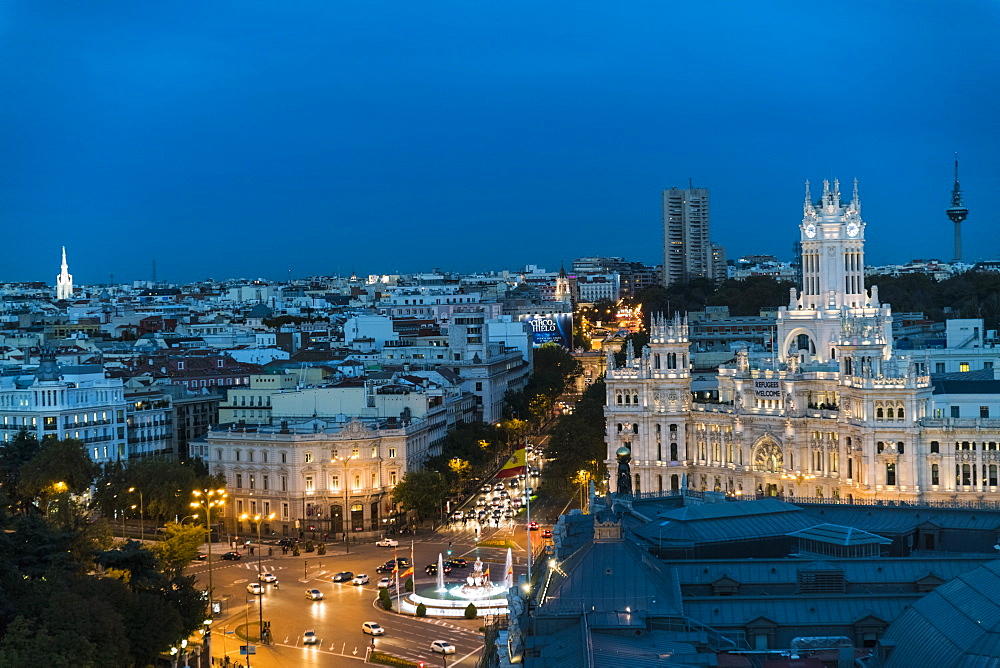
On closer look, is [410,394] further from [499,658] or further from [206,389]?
[499,658]

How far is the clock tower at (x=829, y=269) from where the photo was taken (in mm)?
124312

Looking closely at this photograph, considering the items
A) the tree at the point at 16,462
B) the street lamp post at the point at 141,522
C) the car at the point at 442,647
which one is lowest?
the car at the point at 442,647

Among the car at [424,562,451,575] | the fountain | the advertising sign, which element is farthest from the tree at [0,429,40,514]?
the advertising sign

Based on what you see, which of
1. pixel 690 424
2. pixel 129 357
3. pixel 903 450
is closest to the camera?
pixel 903 450

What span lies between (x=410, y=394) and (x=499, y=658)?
263 feet

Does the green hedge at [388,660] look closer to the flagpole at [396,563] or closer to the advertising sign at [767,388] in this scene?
the flagpole at [396,563]

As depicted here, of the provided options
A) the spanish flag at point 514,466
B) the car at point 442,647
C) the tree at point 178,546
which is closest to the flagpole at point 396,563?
the car at point 442,647

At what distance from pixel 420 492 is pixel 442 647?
37.5 metres

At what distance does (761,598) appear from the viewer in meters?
60.8

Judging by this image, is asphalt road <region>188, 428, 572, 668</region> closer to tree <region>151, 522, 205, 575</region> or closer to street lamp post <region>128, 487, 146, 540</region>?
tree <region>151, 522, 205, 575</region>

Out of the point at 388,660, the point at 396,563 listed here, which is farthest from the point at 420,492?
the point at 388,660

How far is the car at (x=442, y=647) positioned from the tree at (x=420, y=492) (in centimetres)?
3610

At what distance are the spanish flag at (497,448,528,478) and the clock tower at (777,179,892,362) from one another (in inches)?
1252

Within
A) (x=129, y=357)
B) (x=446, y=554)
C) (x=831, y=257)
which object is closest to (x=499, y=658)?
(x=446, y=554)
